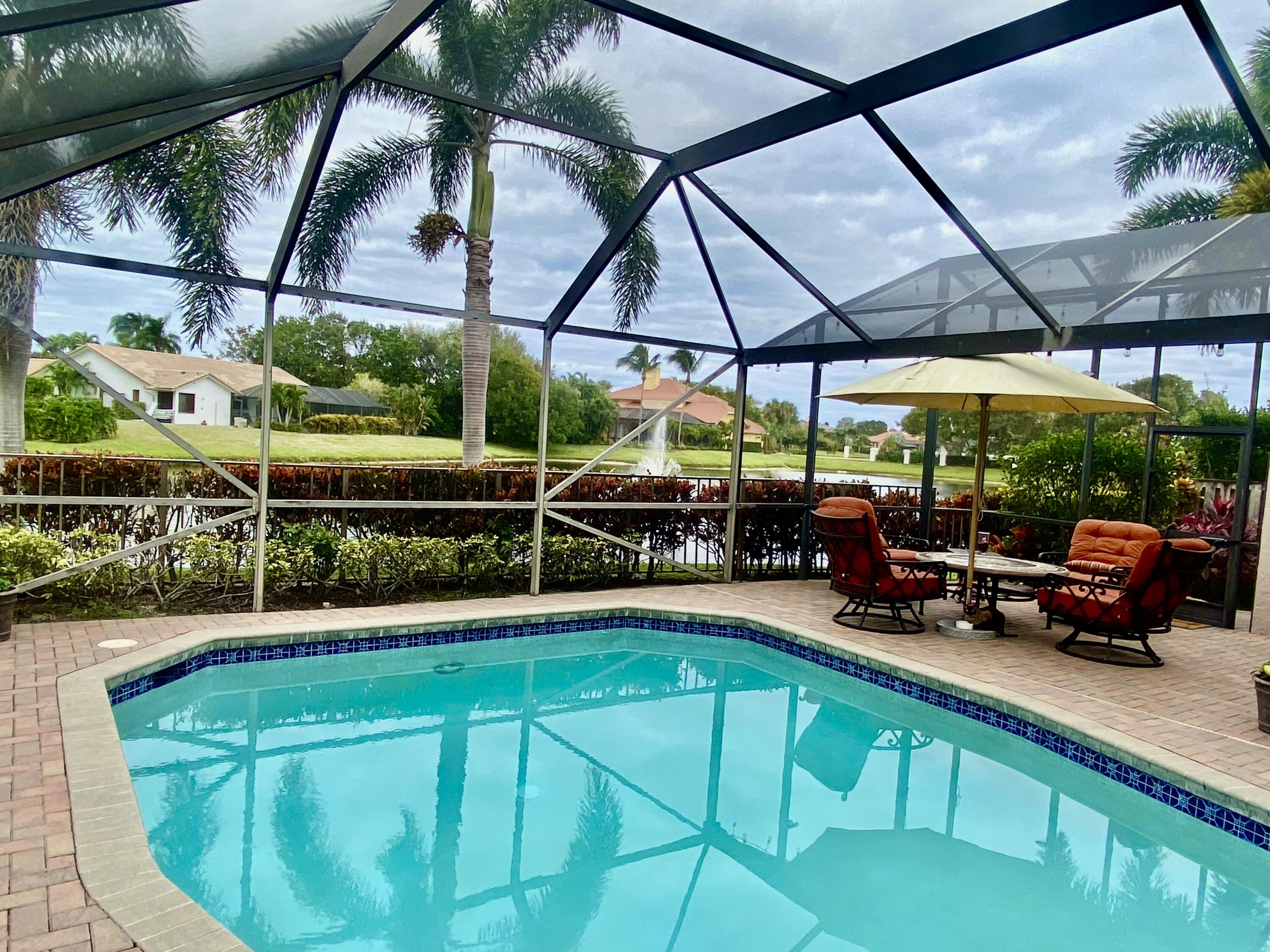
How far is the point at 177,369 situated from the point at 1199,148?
13.8m

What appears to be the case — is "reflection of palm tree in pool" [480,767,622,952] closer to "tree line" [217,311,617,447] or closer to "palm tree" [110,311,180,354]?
"tree line" [217,311,617,447]

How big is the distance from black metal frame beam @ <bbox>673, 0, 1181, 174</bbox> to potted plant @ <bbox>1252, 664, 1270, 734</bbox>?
387 cm

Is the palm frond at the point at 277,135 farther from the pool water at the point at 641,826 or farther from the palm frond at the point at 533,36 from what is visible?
the pool water at the point at 641,826

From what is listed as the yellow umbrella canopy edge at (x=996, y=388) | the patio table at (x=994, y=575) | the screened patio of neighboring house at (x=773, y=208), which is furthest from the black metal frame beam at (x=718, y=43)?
the patio table at (x=994, y=575)

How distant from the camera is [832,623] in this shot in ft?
25.3

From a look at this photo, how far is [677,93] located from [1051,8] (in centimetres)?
238

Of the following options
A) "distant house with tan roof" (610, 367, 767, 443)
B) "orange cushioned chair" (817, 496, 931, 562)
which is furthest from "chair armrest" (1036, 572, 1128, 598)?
"distant house with tan roof" (610, 367, 767, 443)

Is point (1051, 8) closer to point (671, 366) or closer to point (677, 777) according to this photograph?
point (677, 777)

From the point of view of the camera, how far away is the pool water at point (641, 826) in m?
3.48

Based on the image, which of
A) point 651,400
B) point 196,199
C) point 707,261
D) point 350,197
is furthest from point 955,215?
point 350,197

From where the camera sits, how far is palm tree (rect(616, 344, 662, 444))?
30.1 feet

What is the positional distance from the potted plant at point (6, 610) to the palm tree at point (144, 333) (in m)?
2.25

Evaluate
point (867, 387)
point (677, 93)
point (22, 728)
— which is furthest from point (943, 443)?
point (22, 728)

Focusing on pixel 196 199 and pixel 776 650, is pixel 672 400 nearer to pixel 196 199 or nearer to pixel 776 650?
pixel 776 650
